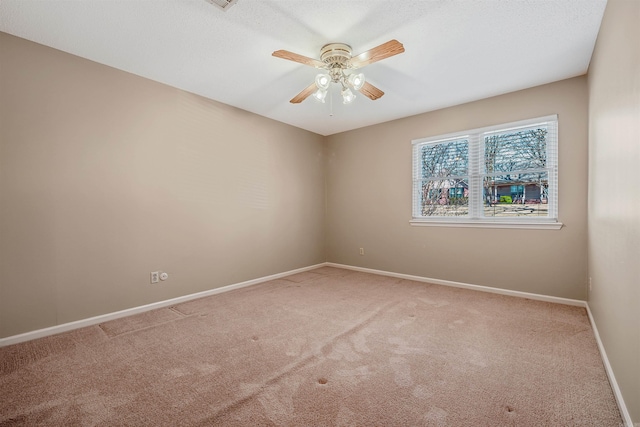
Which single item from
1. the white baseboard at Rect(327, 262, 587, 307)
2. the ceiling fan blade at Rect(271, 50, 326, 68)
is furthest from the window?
the ceiling fan blade at Rect(271, 50, 326, 68)

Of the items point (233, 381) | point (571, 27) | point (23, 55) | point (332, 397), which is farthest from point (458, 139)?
point (23, 55)

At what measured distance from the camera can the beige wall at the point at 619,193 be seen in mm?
1366

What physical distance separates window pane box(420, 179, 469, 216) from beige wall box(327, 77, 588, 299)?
26 cm

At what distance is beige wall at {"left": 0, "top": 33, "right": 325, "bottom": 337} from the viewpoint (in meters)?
2.43

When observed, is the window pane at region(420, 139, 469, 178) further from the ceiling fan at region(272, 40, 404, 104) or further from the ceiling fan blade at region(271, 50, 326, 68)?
the ceiling fan blade at region(271, 50, 326, 68)

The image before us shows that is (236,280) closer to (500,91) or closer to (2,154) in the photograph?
(2,154)

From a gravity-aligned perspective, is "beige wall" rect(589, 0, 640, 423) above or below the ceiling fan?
below

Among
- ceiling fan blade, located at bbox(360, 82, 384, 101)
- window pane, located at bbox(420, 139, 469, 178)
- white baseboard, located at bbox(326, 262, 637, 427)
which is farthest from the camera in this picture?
window pane, located at bbox(420, 139, 469, 178)

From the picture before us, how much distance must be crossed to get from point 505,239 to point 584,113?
1.65m

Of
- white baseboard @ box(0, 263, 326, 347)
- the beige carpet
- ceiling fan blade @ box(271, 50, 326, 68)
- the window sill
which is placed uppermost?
ceiling fan blade @ box(271, 50, 326, 68)

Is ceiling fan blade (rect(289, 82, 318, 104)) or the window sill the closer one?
ceiling fan blade (rect(289, 82, 318, 104))

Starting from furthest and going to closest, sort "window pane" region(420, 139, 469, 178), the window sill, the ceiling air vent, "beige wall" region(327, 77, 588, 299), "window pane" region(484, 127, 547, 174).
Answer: "window pane" region(420, 139, 469, 178) < "window pane" region(484, 127, 547, 174) < the window sill < "beige wall" region(327, 77, 588, 299) < the ceiling air vent

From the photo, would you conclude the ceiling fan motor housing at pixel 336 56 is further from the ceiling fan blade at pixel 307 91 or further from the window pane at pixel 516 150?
the window pane at pixel 516 150

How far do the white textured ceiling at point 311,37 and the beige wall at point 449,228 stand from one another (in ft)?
1.28
